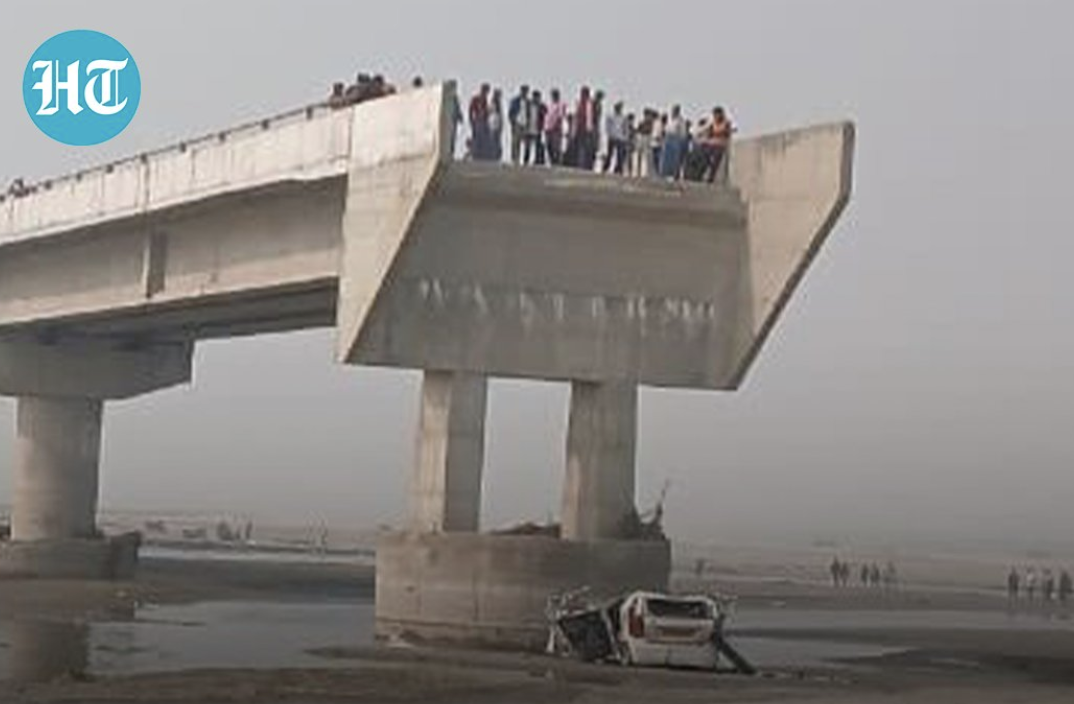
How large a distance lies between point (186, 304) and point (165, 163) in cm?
387

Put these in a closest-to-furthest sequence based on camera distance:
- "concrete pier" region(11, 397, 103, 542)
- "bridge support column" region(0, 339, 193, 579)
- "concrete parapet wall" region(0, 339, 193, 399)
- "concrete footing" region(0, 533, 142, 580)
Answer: "concrete footing" region(0, 533, 142, 580) < "bridge support column" region(0, 339, 193, 579) < "concrete parapet wall" region(0, 339, 193, 399) < "concrete pier" region(11, 397, 103, 542)

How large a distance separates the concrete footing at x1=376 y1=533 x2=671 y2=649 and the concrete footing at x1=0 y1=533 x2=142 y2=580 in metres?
21.8

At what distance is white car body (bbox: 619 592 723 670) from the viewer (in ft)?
106

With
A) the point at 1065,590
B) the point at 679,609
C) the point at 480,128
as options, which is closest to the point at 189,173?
the point at 480,128

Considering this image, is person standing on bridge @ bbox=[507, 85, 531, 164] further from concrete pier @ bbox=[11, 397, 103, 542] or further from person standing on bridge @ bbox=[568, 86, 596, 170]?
concrete pier @ bbox=[11, 397, 103, 542]

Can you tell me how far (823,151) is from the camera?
36.3 metres

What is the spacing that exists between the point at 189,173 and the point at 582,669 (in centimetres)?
1597

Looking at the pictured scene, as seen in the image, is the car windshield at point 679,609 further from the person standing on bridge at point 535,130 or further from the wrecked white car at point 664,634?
the person standing on bridge at point 535,130

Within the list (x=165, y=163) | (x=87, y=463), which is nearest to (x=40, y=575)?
(x=87, y=463)

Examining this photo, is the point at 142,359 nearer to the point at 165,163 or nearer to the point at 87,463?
the point at 87,463

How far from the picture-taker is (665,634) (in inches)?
1270

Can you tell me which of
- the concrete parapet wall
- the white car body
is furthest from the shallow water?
the concrete parapet wall

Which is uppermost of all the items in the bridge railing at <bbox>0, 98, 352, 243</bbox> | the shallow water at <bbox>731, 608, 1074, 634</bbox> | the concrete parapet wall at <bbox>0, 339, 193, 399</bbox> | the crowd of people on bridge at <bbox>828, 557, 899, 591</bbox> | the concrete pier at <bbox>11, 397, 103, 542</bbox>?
the bridge railing at <bbox>0, 98, 352, 243</bbox>

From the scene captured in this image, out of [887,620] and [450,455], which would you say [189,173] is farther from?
[887,620]
